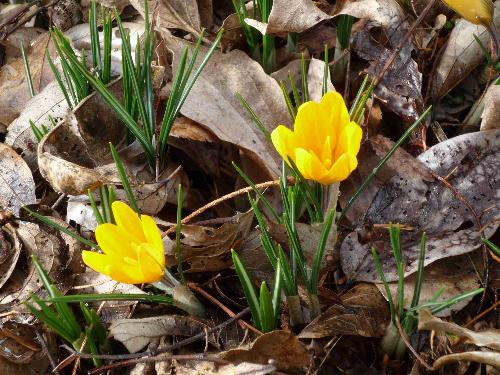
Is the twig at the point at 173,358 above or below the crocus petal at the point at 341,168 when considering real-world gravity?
below

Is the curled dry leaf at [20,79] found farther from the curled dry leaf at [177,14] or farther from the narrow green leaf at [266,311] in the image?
the narrow green leaf at [266,311]

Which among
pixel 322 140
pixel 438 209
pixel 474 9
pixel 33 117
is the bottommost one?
pixel 438 209

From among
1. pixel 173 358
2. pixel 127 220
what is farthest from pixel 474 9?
pixel 173 358

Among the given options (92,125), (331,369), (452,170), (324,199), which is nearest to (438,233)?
(452,170)

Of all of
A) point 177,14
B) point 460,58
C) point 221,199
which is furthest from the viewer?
point 177,14

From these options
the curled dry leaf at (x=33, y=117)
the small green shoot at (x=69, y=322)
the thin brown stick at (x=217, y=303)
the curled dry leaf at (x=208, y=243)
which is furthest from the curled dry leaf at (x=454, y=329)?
the curled dry leaf at (x=33, y=117)

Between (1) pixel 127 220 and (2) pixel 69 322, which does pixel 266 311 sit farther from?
(2) pixel 69 322
